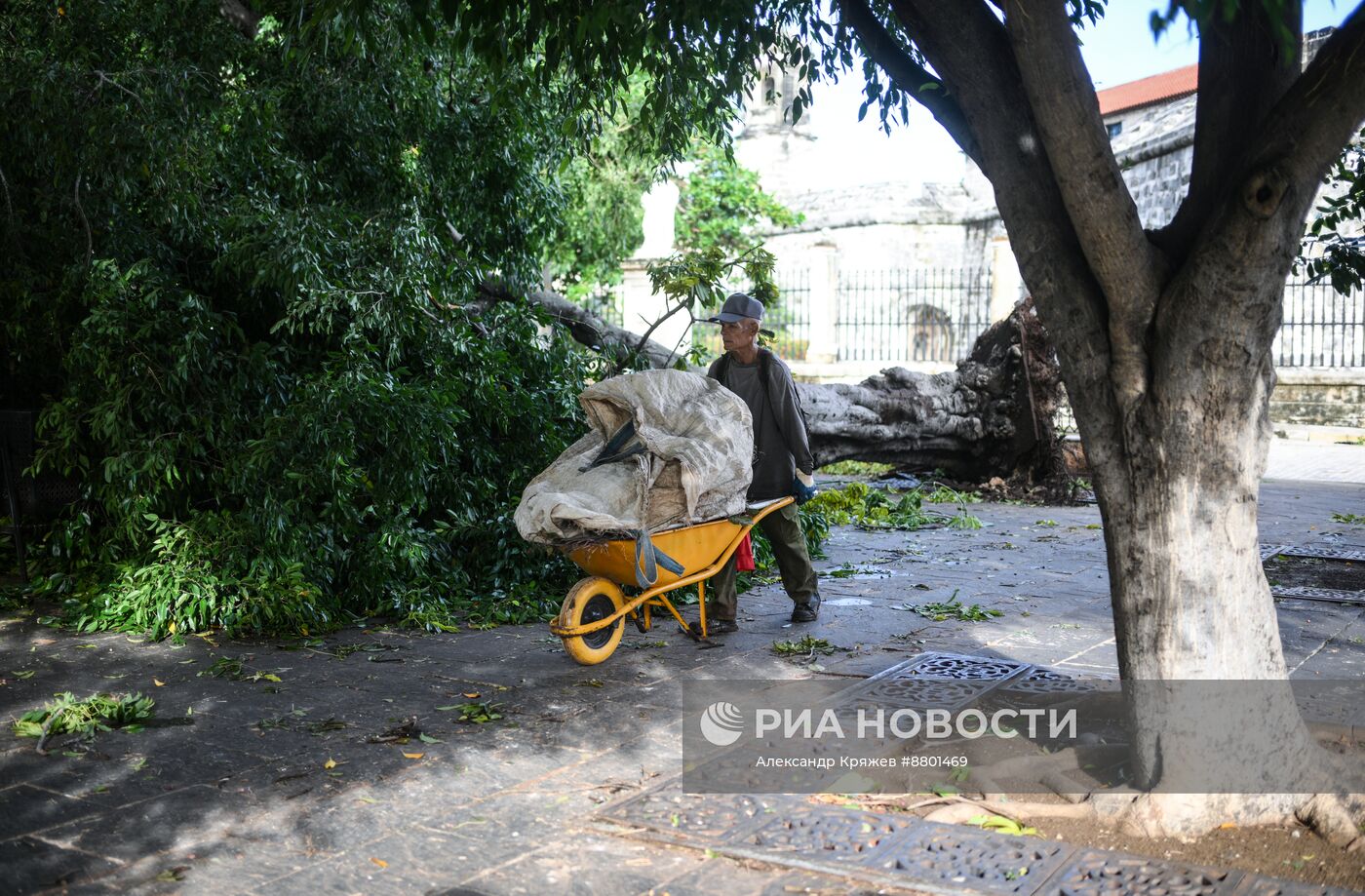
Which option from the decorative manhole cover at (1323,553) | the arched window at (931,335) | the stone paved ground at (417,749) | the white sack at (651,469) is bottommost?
the stone paved ground at (417,749)

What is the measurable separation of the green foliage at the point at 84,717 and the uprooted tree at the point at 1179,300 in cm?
405

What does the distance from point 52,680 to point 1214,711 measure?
17.2 ft

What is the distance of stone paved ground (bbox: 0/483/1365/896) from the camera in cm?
367

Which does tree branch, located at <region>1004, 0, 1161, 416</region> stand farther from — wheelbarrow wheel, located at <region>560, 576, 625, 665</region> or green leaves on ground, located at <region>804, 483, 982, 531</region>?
green leaves on ground, located at <region>804, 483, 982, 531</region>

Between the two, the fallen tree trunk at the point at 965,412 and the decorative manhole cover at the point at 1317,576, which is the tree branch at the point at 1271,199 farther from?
the fallen tree trunk at the point at 965,412

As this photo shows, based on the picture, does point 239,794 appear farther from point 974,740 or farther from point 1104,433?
point 1104,433

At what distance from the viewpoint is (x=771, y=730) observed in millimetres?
4996

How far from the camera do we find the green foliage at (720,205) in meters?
32.7

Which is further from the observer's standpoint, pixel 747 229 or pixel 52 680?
pixel 747 229

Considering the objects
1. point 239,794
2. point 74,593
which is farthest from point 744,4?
point 74,593

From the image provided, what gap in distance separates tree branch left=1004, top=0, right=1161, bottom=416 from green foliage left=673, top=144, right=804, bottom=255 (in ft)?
93.6

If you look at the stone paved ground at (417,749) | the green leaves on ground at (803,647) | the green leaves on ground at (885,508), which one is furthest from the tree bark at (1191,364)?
the green leaves on ground at (885,508)

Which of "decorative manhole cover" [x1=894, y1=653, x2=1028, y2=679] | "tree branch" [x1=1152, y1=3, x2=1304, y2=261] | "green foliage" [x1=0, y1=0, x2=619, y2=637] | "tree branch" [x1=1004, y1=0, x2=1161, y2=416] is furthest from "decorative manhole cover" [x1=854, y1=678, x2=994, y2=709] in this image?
"green foliage" [x1=0, y1=0, x2=619, y2=637]

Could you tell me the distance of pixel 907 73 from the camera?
15.8 ft
